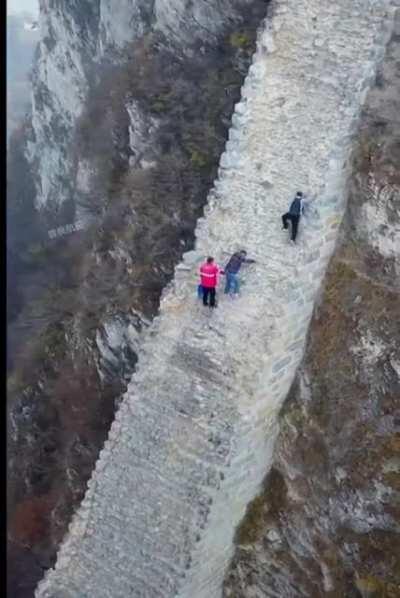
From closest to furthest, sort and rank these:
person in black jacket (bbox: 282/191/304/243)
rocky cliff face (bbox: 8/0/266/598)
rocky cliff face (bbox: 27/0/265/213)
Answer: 1. person in black jacket (bbox: 282/191/304/243)
2. rocky cliff face (bbox: 8/0/266/598)
3. rocky cliff face (bbox: 27/0/265/213)

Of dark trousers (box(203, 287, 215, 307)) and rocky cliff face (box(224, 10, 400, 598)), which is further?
dark trousers (box(203, 287, 215, 307))

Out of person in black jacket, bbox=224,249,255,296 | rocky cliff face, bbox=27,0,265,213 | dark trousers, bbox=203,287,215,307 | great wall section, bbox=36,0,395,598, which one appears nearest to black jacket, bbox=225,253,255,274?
person in black jacket, bbox=224,249,255,296

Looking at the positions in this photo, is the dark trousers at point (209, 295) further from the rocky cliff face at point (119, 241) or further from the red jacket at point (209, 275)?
the rocky cliff face at point (119, 241)

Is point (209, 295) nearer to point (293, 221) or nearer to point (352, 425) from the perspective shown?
point (293, 221)

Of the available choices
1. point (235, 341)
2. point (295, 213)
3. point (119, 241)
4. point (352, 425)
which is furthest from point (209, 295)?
point (119, 241)

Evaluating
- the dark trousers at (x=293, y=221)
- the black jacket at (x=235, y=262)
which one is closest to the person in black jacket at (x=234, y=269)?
the black jacket at (x=235, y=262)

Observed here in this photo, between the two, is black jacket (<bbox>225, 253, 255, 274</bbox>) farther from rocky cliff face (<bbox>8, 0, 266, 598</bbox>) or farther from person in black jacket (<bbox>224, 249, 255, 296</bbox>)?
rocky cliff face (<bbox>8, 0, 266, 598</bbox>)

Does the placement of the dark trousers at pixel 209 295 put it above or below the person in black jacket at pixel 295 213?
below
